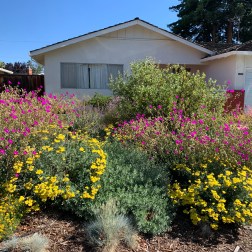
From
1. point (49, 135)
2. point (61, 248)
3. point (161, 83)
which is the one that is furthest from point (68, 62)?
point (61, 248)

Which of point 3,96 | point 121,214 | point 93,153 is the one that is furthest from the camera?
point 3,96

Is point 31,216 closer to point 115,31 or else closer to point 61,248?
point 61,248

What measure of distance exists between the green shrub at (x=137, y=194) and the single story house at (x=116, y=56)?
33.8ft

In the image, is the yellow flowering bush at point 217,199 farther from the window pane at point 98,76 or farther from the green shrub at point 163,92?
the window pane at point 98,76

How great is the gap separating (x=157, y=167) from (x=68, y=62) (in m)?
10.9

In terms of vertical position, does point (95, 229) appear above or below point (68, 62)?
below

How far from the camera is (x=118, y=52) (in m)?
14.4

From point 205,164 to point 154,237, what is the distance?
4.32 ft

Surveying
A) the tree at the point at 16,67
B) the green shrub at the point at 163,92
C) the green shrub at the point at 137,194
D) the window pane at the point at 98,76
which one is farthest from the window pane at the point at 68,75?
the tree at the point at 16,67

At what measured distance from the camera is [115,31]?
1415 centimetres

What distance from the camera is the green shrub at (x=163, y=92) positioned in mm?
7000

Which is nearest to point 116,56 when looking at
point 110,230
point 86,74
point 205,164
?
point 86,74

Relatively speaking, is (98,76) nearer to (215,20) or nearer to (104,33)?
(104,33)

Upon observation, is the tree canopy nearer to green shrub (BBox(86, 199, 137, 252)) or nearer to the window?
the window
